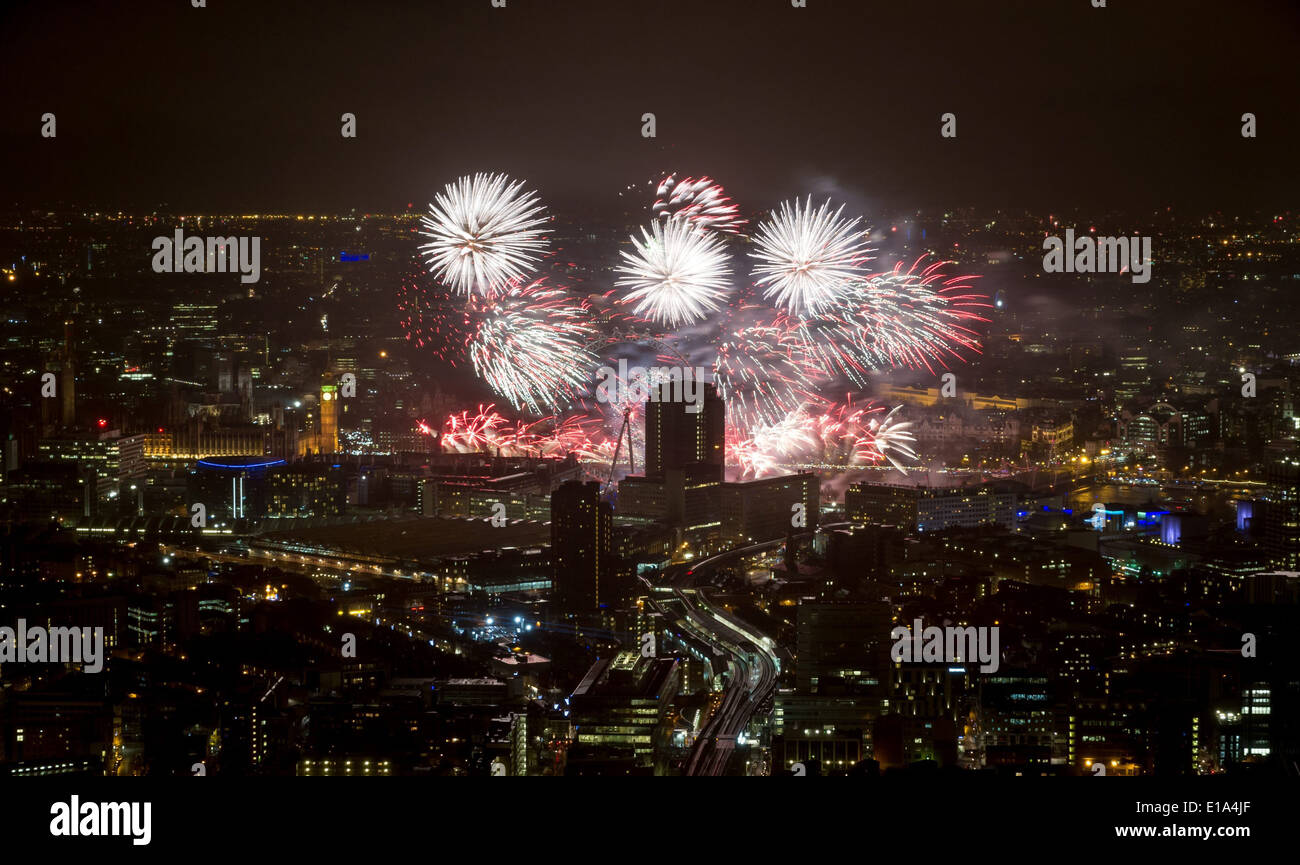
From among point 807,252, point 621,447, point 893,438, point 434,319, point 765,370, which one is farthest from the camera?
point 434,319

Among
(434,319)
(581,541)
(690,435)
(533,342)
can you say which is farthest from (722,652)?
(434,319)

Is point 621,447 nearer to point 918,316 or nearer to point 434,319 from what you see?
point 434,319

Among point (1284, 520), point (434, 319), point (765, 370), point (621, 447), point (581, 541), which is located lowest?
point (581, 541)

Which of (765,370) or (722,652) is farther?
(765,370)

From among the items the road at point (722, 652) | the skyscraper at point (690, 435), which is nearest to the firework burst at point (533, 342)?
the skyscraper at point (690, 435)

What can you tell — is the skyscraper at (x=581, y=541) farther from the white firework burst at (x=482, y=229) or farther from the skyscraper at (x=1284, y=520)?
the skyscraper at (x=1284, y=520)

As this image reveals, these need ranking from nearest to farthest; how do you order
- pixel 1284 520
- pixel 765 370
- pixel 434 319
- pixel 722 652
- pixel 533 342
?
pixel 722 652 < pixel 1284 520 < pixel 533 342 < pixel 765 370 < pixel 434 319
